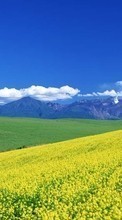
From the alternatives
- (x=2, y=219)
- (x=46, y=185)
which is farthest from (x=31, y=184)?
(x=2, y=219)

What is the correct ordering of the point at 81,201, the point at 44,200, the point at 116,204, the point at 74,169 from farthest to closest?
1. the point at 74,169
2. the point at 44,200
3. the point at 81,201
4. the point at 116,204

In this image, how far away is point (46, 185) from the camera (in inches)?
696

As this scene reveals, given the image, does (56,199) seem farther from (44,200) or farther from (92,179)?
(92,179)

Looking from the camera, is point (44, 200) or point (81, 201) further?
point (44, 200)

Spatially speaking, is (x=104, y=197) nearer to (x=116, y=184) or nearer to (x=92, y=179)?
(x=116, y=184)

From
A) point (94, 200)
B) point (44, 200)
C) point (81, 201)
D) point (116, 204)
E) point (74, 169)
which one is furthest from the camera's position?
point (74, 169)

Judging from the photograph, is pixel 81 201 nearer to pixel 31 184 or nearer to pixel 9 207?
pixel 9 207

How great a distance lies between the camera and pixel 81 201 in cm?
1363

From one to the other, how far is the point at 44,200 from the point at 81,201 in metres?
1.45

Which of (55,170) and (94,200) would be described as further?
(55,170)

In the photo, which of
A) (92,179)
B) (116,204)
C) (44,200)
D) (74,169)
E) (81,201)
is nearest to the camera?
(116,204)

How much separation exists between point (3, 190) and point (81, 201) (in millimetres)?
5210

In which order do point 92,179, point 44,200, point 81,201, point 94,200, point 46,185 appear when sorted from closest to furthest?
point 94,200 → point 81,201 → point 44,200 → point 92,179 → point 46,185

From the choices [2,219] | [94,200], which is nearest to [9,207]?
[2,219]
